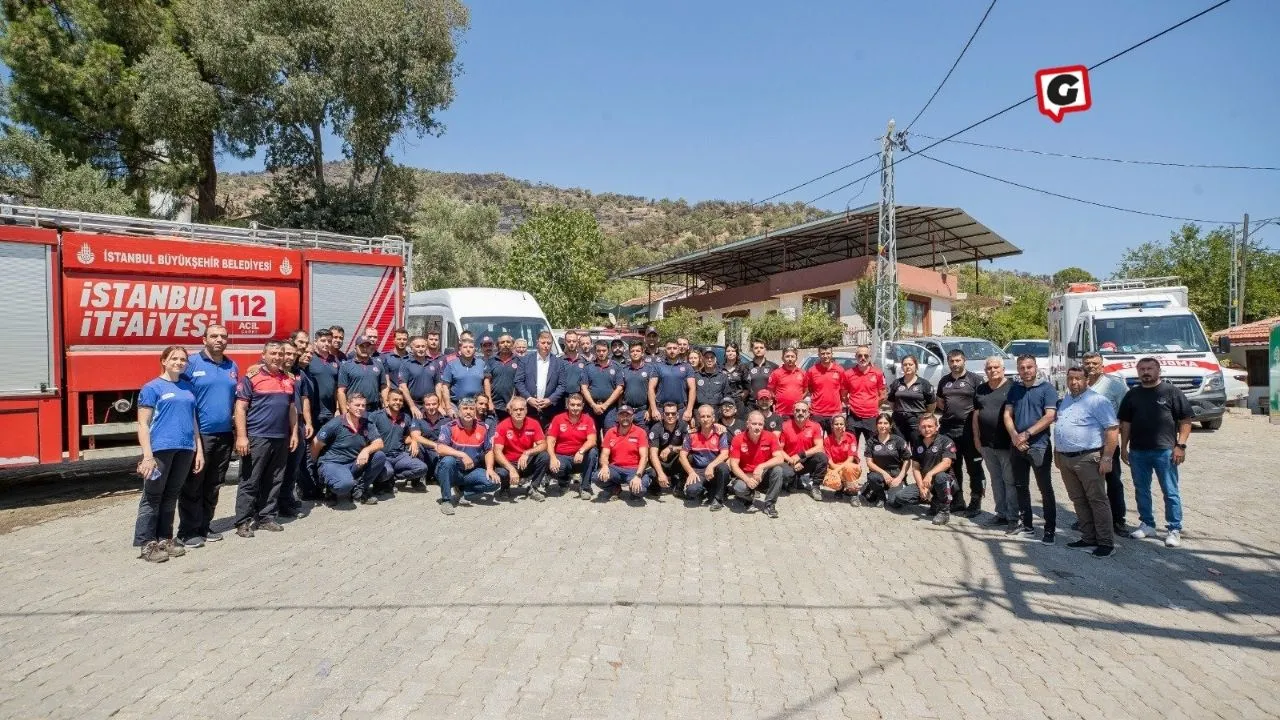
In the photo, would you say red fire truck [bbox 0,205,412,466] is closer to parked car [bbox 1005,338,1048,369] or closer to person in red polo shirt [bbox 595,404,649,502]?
person in red polo shirt [bbox 595,404,649,502]

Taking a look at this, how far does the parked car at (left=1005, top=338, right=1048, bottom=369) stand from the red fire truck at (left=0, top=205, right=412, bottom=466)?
17.7m

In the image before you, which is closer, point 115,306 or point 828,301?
point 115,306

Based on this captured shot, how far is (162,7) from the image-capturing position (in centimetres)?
1964

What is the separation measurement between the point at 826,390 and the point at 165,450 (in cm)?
719

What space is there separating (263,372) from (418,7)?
1627 centimetres

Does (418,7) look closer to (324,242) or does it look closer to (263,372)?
(324,242)

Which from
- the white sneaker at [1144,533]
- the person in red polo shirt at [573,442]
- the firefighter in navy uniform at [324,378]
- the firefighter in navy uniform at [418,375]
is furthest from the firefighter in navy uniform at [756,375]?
the firefighter in navy uniform at [324,378]

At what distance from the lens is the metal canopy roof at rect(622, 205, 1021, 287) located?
32938mm

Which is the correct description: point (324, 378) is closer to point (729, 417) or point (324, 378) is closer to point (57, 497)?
point (57, 497)

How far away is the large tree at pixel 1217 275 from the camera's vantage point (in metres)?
34.6

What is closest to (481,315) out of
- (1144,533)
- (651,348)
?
(651,348)

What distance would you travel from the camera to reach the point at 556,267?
32688mm

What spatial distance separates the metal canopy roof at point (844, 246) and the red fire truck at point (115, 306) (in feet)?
82.3
